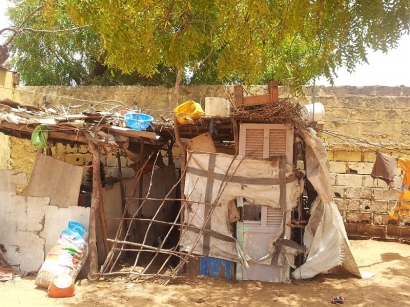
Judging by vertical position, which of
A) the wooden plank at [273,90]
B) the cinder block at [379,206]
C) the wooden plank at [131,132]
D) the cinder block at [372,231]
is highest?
the wooden plank at [273,90]

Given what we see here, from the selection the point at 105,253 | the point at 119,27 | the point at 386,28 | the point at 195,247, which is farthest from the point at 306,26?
the point at 105,253

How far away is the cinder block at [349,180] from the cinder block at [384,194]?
1.13 feet

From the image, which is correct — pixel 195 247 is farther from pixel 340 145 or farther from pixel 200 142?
pixel 340 145

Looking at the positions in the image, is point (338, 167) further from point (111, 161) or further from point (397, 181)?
point (111, 161)

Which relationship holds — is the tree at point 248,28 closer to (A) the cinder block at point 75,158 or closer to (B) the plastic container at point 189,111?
(B) the plastic container at point 189,111

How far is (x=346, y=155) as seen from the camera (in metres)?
9.45

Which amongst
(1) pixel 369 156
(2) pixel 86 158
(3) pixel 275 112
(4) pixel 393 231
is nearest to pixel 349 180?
(1) pixel 369 156

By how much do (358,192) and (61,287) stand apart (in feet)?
19.5

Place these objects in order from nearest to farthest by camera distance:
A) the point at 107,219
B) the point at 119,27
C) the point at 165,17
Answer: the point at 119,27 → the point at 165,17 → the point at 107,219

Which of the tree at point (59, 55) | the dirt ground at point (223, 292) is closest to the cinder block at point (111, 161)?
the tree at point (59, 55)

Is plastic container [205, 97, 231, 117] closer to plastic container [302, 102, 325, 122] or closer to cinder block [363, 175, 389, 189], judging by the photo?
plastic container [302, 102, 325, 122]

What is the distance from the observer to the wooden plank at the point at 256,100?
22.7 ft

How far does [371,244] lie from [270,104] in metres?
4.08

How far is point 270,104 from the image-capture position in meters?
6.97
